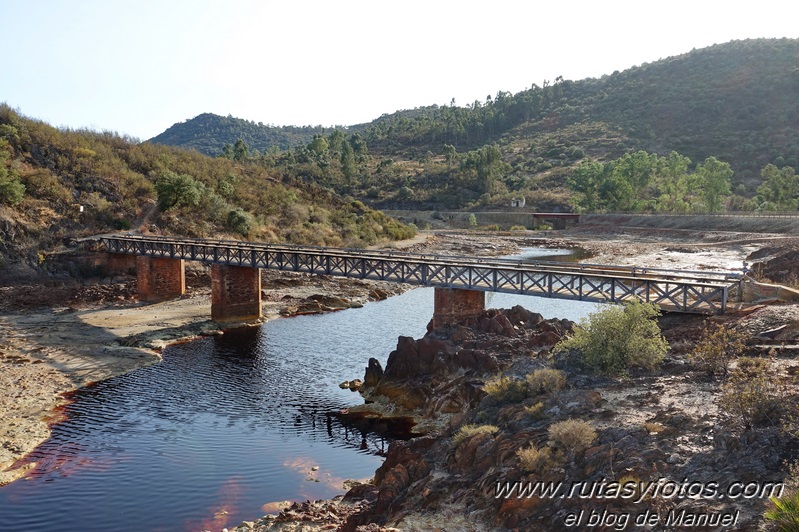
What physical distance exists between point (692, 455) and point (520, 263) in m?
18.6

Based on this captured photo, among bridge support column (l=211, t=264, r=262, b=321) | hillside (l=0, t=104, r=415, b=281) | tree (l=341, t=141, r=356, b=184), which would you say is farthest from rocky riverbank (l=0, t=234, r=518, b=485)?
tree (l=341, t=141, r=356, b=184)

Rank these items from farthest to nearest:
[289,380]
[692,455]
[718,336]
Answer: [289,380] → [718,336] → [692,455]

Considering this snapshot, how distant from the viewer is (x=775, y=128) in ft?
468

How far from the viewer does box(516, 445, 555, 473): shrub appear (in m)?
14.9

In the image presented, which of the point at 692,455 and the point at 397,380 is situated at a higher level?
the point at 692,455

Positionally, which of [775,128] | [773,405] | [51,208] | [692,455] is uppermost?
[775,128]

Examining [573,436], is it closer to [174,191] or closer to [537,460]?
[537,460]

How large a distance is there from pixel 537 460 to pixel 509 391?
5360mm

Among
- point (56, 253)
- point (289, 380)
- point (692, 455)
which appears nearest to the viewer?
point (692, 455)

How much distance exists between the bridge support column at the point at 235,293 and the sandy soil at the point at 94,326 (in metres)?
1.35

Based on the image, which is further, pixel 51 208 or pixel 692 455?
pixel 51 208

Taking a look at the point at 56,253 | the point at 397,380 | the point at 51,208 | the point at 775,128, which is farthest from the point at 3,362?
the point at 775,128

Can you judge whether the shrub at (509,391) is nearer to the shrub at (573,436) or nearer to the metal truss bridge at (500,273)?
the shrub at (573,436)

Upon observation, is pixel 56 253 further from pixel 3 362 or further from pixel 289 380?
pixel 289 380
